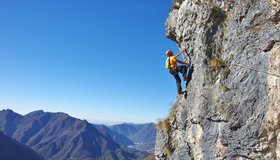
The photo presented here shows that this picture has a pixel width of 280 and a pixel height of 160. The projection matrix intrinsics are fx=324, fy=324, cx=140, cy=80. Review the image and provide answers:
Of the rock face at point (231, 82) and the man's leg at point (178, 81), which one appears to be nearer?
the rock face at point (231, 82)

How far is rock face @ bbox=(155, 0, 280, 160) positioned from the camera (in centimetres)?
1326

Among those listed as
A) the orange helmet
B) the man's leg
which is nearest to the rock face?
the man's leg

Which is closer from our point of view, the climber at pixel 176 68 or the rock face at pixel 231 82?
the rock face at pixel 231 82

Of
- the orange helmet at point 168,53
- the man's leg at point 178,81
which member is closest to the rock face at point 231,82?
the man's leg at point 178,81

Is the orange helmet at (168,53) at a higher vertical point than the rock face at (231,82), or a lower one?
higher

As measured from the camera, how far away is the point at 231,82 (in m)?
15.0

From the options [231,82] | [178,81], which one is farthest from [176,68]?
[231,82]

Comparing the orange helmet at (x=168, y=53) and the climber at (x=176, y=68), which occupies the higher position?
the orange helmet at (x=168, y=53)

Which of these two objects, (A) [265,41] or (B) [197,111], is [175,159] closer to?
(B) [197,111]

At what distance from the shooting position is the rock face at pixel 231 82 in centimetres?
1326

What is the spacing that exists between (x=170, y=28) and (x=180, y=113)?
6.59 meters

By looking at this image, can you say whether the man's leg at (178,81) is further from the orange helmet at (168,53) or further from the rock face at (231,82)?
the orange helmet at (168,53)

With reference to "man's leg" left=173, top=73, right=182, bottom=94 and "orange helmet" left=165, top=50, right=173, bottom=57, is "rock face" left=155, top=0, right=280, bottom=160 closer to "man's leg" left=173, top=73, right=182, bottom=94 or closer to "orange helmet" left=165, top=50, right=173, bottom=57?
"man's leg" left=173, top=73, right=182, bottom=94

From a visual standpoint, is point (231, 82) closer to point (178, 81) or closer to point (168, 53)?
point (178, 81)
